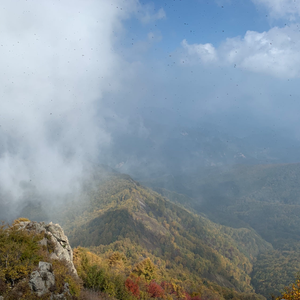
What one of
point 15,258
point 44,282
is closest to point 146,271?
point 44,282

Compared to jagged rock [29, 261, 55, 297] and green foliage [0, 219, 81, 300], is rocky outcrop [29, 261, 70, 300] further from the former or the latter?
green foliage [0, 219, 81, 300]

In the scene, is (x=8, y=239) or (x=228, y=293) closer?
(x=8, y=239)

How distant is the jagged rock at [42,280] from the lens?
25.2 m

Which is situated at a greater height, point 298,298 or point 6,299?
point 298,298

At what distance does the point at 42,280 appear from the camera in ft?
86.3

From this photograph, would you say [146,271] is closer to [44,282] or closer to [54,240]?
[54,240]

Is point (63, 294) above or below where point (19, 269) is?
below

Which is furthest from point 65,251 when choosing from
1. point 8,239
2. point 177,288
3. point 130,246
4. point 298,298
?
point 130,246

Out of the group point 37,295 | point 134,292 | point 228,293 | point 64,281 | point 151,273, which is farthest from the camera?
point 228,293

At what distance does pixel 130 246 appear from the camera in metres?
199

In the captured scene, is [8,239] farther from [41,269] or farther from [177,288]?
[177,288]

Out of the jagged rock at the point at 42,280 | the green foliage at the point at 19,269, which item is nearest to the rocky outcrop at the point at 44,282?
the jagged rock at the point at 42,280

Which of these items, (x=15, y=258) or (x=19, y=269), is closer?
(x=19, y=269)

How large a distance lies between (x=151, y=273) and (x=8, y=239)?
6890 cm
